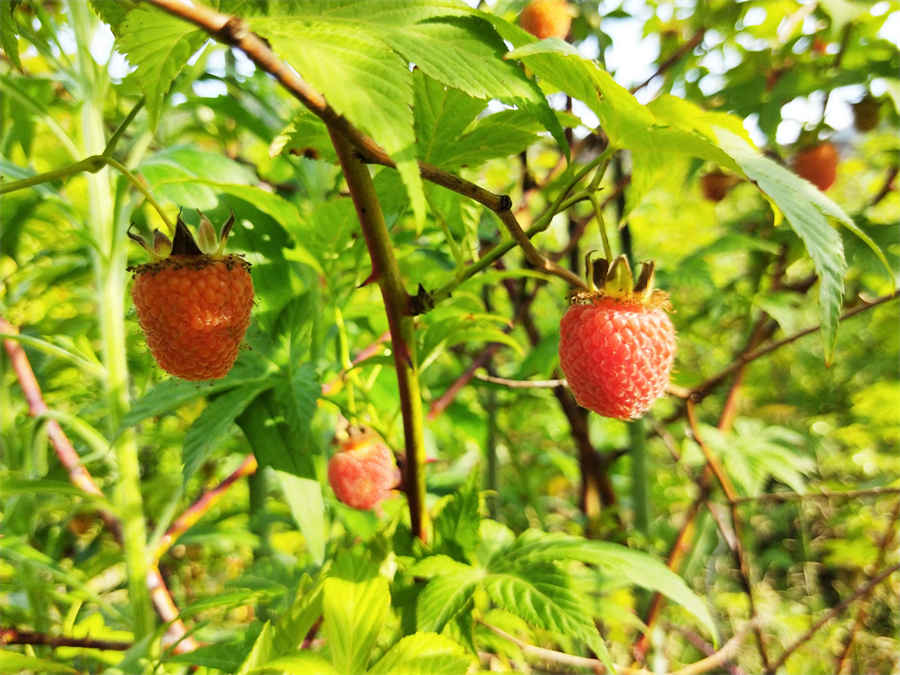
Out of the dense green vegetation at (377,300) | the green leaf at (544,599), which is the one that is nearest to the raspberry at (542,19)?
the dense green vegetation at (377,300)

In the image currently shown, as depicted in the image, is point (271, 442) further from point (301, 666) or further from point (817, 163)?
point (817, 163)

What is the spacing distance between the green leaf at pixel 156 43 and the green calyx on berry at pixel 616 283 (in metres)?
0.44

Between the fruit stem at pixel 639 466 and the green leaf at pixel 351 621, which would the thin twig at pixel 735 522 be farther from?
the green leaf at pixel 351 621

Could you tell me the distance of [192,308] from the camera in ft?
2.02

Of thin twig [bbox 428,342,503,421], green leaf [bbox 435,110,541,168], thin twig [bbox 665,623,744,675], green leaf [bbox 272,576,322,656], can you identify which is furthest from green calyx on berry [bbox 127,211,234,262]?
thin twig [bbox 665,623,744,675]

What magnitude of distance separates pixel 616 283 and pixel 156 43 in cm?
49

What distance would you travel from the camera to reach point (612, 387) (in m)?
0.68

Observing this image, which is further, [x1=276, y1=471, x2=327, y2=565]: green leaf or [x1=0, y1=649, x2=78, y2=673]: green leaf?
[x1=276, y1=471, x2=327, y2=565]: green leaf

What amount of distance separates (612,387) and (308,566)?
513mm

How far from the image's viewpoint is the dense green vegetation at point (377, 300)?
43 centimetres

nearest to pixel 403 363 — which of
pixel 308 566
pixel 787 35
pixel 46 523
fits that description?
pixel 308 566

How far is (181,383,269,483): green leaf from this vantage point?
607 millimetres

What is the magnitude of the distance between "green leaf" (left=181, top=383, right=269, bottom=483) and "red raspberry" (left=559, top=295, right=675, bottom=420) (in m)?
0.32

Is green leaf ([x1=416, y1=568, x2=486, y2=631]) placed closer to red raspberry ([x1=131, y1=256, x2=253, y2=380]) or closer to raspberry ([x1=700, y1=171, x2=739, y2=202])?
red raspberry ([x1=131, y1=256, x2=253, y2=380])
